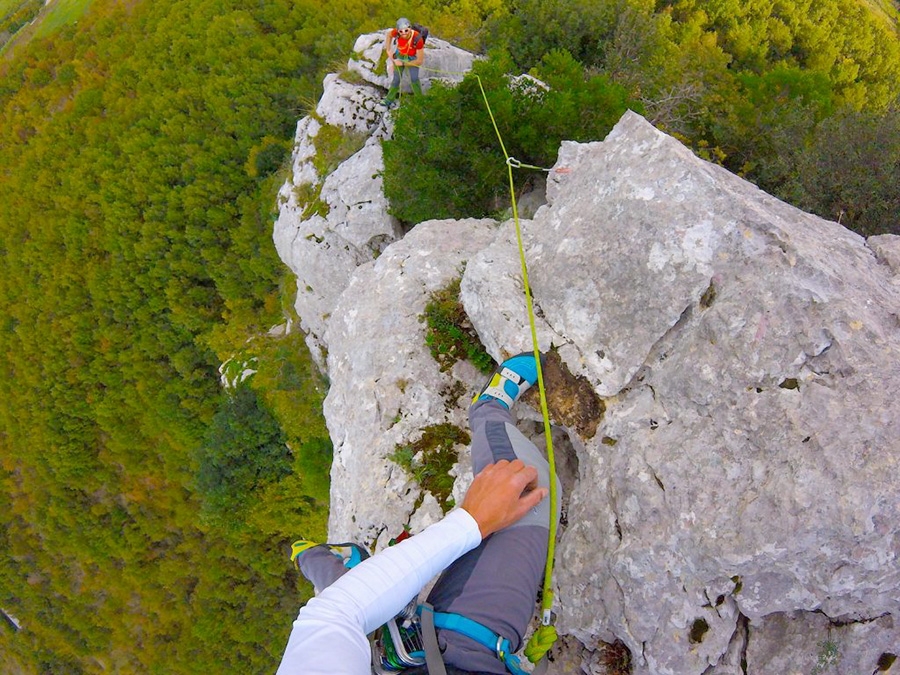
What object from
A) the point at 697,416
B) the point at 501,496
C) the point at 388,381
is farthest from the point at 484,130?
the point at 501,496

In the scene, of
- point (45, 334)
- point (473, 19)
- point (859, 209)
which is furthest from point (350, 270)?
point (45, 334)

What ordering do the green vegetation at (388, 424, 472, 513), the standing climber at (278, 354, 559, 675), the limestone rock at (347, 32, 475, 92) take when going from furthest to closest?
the limestone rock at (347, 32, 475, 92)
the green vegetation at (388, 424, 472, 513)
the standing climber at (278, 354, 559, 675)

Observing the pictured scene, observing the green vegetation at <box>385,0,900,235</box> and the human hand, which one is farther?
the green vegetation at <box>385,0,900,235</box>

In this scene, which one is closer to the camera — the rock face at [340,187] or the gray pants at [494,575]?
the gray pants at [494,575]

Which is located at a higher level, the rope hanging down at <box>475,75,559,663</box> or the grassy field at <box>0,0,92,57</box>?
the grassy field at <box>0,0,92,57</box>

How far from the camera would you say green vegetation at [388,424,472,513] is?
5246mm

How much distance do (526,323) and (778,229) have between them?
2427 millimetres

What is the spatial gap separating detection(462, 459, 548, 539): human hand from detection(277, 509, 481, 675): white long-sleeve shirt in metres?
0.14

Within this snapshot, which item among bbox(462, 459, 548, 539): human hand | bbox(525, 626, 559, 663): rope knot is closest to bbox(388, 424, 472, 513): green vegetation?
bbox(462, 459, 548, 539): human hand

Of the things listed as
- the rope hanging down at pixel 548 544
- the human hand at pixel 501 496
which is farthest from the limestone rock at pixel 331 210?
the human hand at pixel 501 496

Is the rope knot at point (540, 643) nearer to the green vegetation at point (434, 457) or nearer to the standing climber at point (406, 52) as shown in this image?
the green vegetation at point (434, 457)

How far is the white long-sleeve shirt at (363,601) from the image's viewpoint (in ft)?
7.40

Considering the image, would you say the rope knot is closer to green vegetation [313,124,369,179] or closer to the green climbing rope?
the green climbing rope

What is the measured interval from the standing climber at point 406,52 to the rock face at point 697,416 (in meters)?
4.96
